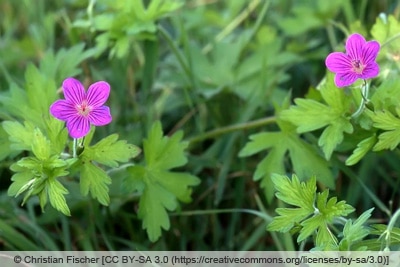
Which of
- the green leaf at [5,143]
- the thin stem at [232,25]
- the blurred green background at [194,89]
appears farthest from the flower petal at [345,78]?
the thin stem at [232,25]

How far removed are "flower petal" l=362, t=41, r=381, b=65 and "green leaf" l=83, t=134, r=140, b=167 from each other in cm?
49

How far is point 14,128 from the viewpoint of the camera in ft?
4.19

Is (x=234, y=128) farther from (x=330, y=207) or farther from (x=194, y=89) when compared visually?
(x=330, y=207)

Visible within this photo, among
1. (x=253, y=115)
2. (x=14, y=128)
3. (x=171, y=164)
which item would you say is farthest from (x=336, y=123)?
(x=14, y=128)

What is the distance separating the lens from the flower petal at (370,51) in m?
1.14

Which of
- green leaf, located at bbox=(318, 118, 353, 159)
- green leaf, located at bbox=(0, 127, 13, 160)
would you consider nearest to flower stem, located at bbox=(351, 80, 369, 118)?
green leaf, located at bbox=(318, 118, 353, 159)

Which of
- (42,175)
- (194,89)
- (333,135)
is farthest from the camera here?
(194,89)

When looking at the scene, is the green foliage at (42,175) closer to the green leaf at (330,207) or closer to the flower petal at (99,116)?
the flower petal at (99,116)

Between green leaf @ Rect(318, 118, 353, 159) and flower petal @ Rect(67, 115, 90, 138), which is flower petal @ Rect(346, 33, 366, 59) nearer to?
green leaf @ Rect(318, 118, 353, 159)

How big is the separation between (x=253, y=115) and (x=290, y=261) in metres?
0.60

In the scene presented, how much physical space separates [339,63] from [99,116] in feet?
1.50

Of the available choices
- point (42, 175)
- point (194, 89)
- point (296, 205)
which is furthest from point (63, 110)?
point (194, 89)

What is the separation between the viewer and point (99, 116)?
1138mm

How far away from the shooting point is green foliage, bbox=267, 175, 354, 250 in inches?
44.8
